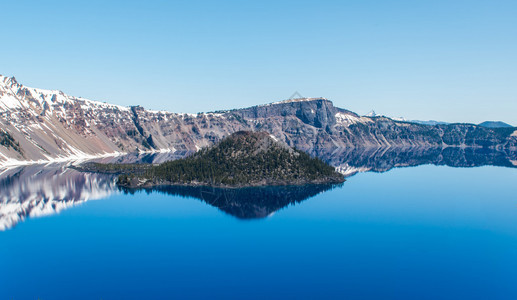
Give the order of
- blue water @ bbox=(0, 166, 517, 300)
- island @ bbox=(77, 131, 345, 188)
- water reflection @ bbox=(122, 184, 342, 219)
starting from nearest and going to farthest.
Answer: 1. blue water @ bbox=(0, 166, 517, 300)
2. water reflection @ bbox=(122, 184, 342, 219)
3. island @ bbox=(77, 131, 345, 188)

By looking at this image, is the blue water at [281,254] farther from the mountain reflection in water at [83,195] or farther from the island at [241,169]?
the island at [241,169]

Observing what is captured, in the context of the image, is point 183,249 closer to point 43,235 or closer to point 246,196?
point 43,235

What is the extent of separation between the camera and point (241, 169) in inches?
6870

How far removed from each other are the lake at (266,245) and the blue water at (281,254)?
28cm

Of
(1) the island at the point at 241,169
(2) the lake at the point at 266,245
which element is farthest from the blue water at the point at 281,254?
(1) the island at the point at 241,169

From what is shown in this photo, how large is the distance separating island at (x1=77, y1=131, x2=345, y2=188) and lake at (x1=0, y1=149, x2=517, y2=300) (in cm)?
1373

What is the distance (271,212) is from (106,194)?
71.6 m

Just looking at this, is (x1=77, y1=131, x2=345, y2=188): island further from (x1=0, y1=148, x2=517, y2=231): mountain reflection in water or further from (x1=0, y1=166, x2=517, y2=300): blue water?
(x1=0, y1=166, x2=517, y2=300): blue water

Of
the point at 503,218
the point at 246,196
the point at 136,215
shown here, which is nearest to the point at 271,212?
the point at 246,196

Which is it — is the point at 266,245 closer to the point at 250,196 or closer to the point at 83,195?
the point at 250,196

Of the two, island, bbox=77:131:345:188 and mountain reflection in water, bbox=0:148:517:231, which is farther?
island, bbox=77:131:345:188

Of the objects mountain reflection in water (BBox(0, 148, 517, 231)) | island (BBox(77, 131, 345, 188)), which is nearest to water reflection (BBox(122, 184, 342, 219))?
mountain reflection in water (BBox(0, 148, 517, 231))

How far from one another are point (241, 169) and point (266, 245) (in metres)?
90.7

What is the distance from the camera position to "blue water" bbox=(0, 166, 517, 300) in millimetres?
62594
